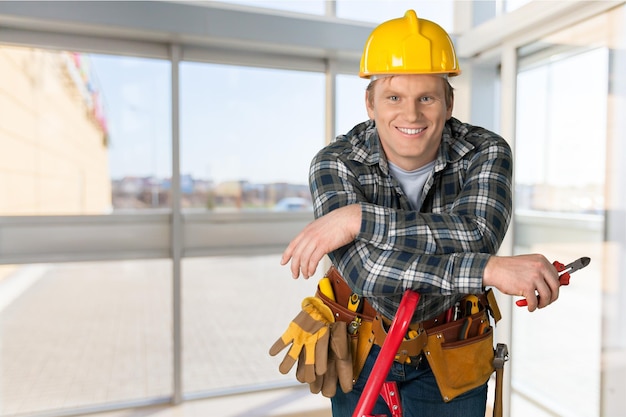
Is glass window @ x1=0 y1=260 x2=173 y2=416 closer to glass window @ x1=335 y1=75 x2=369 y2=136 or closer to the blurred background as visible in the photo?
the blurred background

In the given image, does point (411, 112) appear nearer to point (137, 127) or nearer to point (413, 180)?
point (413, 180)

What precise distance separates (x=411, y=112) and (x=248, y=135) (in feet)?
7.40

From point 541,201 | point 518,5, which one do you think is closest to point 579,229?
point 541,201

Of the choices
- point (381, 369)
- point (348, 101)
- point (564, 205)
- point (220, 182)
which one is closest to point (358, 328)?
point (381, 369)

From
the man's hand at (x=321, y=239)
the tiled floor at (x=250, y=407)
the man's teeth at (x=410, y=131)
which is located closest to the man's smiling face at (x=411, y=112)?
the man's teeth at (x=410, y=131)

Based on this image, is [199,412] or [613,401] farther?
[199,412]

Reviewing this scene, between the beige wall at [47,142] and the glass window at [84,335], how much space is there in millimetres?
358

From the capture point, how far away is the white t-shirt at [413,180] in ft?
4.38

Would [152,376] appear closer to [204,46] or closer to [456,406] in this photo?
[204,46]

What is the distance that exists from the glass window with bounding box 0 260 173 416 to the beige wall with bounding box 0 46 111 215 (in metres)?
0.36

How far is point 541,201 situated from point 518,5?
3.65 ft

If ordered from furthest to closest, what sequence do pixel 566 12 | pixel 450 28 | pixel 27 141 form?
1. pixel 450 28
2. pixel 27 141
3. pixel 566 12

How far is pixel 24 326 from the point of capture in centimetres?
301

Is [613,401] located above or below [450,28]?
below
